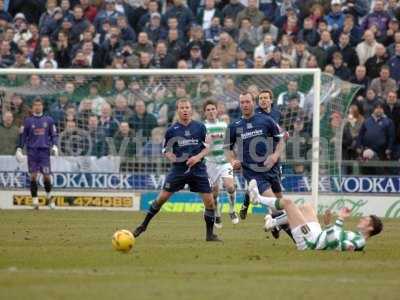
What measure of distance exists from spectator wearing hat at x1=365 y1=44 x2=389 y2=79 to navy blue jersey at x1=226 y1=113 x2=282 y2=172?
31.9 ft

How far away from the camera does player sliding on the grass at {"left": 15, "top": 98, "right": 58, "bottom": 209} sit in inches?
1048

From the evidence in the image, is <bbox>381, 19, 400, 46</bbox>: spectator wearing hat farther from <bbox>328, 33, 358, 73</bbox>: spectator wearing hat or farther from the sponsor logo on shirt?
the sponsor logo on shirt

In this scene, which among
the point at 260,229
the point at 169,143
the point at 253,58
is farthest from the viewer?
the point at 253,58

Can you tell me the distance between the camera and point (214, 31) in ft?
97.8

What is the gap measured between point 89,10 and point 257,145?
14524 millimetres

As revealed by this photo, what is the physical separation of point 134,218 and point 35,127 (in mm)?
4043

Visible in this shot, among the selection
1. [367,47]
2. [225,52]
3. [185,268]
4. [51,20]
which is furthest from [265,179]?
[51,20]

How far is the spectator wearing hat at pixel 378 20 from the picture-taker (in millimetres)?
28409

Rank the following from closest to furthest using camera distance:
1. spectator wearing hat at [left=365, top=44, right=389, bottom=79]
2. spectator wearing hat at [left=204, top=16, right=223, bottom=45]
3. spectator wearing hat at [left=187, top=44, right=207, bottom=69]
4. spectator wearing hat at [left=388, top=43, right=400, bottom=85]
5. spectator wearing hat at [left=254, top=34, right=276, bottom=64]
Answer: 1. spectator wearing hat at [left=388, top=43, right=400, bottom=85]
2. spectator wearing hat at [left=365, top=44, right=389, bottom=79]
3. spectator wearing hat at [left=254, top=34, right=276, bottom=64]
4. spectator wearing hat at [left=187, top=44, right=207, bottom=69]
5. spectator wearing hat at [left=204, top=16, right=223, bottom=45]

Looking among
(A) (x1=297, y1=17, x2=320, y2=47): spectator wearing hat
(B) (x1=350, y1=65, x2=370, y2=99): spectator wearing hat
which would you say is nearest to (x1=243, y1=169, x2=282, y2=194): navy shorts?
(B) (x1=350, y1=65, x2=370, y2=99): spectator wearing hat

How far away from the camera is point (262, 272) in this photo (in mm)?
13492

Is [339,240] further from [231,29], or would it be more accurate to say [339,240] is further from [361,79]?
[231,29]

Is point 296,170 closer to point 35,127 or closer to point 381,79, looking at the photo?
point 381,79

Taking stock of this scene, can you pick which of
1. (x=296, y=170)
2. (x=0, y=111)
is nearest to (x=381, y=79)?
(x=296, y=170)
